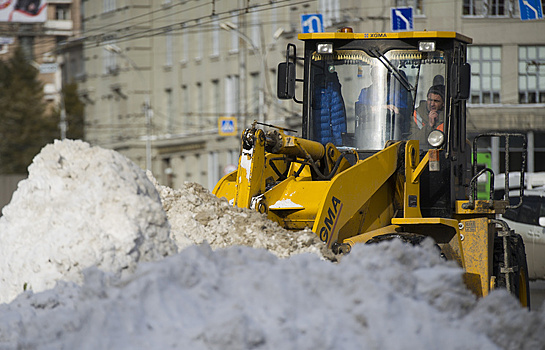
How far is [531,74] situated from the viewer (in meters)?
38.9

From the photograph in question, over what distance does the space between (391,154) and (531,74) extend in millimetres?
31435

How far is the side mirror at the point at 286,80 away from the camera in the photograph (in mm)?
9773

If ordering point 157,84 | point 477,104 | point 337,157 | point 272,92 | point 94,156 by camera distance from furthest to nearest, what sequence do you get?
point 157,84, point 272,92, point 477,104, point 337,157, point 94,156

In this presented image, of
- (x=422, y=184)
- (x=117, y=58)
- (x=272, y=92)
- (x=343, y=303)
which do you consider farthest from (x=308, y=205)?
(x=117, y=58)

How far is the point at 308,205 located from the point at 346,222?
38 centimetres

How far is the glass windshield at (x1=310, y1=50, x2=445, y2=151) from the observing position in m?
9.59

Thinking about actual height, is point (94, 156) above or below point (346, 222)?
above

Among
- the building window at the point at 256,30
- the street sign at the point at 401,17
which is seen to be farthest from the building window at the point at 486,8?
the building window at the point at 256,30

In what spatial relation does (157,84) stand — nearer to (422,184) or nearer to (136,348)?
(422,184)

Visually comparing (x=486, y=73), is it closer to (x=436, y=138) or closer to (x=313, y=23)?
(x=313, y=23)

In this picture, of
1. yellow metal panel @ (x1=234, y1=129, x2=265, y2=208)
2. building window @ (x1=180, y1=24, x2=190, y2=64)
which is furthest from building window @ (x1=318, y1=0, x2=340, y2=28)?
yellow metal panel @ (x1=234, y1=129, x2=265, y2=208)

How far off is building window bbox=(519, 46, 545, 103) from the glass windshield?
30182 mm

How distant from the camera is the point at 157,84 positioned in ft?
202

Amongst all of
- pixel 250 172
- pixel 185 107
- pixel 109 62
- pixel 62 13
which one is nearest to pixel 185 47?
pixel 185 107
